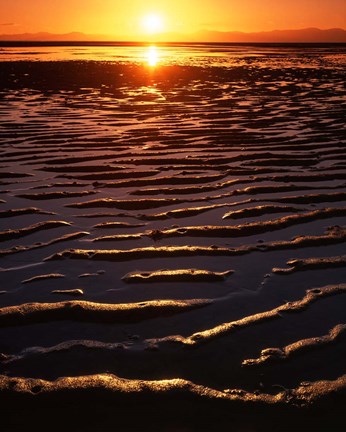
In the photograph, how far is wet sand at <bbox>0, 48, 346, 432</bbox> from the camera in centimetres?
256

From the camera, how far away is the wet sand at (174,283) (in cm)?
256

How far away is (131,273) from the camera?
4.00 m

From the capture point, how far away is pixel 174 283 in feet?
12.6

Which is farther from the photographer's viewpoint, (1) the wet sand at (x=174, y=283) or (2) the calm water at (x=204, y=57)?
(2) the calm water at (x=204, y=57)

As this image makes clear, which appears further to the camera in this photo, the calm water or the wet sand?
the calm water

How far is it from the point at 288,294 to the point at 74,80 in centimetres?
1962

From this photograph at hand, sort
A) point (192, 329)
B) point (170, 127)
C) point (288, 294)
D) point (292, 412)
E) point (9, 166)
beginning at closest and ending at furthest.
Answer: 1. point (292, 412)
2. point (192, 329)
3. point (288, 294)
4. point (9, 166)
5. point (170, 127)

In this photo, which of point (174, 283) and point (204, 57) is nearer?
point (174, 283)

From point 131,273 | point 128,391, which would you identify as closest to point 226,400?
point 128,391

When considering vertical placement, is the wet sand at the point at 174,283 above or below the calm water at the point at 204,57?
below

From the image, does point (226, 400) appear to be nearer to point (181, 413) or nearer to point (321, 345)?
point (181, 413)

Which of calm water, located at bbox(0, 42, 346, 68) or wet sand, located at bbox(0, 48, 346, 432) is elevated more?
calm water, located at bbox(0, 42, 346, 68)

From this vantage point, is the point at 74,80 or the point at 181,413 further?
the point at 74,80

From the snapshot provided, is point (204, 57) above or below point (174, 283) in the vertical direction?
above
